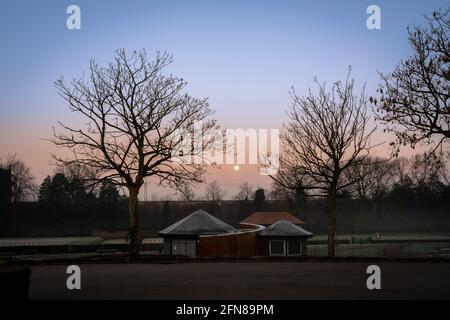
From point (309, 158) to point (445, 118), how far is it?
8337 mm

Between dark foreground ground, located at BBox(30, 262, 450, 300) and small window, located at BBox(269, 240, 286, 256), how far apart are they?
57.9 feet

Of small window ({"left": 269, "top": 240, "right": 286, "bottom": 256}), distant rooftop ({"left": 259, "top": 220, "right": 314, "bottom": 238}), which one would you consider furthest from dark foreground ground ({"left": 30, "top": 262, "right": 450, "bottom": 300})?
small window ({"left": 269, "top": 240, "right": 286, "bottom": 256})

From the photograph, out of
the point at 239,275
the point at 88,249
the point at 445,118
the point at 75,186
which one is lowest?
the point at 88,249

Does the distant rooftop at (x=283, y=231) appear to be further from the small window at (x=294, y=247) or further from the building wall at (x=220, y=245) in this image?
the building wall at (x=220, y=245)

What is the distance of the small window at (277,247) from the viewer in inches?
1387

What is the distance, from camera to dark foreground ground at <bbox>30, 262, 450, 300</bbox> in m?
11.0

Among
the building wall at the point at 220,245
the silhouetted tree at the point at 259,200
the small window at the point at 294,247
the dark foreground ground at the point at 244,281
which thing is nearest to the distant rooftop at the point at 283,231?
the small window at the point at 294,247

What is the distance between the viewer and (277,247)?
3538cm

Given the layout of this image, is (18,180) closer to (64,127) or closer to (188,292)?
(64,127)

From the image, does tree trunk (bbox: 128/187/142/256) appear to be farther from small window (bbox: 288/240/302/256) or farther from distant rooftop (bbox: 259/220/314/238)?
small window (bbox: 288/240/302/256)

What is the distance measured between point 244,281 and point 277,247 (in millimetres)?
22802

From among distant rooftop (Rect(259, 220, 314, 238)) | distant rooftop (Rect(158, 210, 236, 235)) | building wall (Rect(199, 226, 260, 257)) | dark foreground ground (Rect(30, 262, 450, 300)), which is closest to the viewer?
dark foreground ground (Rect(30, 262, 450, 300))
